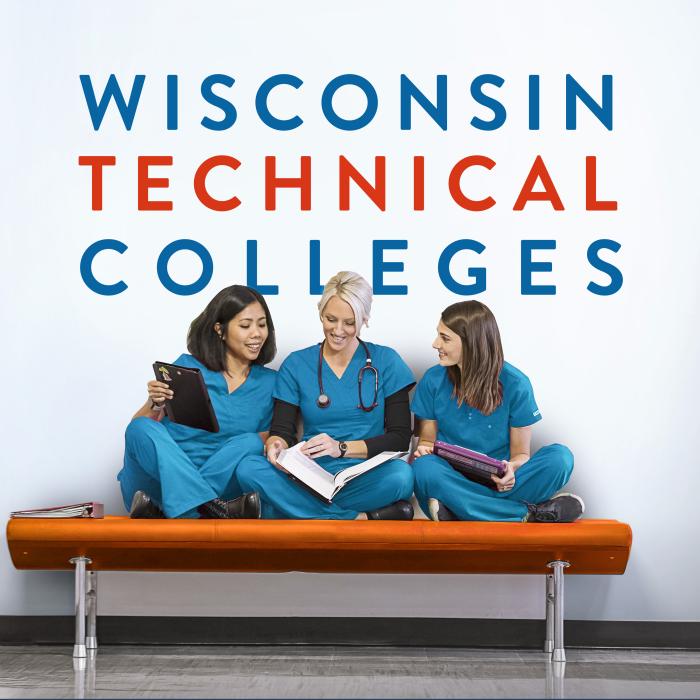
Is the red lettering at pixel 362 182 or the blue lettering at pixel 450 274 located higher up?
the red lettering at pixel 362 182

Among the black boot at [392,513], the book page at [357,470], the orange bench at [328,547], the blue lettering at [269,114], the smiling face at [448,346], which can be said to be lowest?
the orange bench at [328,547]

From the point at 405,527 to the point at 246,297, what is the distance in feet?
3.47

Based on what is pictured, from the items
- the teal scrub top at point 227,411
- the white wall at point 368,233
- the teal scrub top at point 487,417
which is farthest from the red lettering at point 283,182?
the teal scrub top at point 487,417

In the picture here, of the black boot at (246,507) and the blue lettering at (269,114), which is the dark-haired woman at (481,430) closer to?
the black boot at (246,507)

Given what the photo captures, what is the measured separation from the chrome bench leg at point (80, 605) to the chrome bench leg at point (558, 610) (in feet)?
5.29

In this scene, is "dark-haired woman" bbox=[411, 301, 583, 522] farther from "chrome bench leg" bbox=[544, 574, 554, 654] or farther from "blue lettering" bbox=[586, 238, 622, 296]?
"blue lettering" bbox=[586, 238, 622, 296]

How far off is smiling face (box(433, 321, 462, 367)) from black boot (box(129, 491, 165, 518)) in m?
1.15

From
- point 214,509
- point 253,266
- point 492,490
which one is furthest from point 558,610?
point 253,266

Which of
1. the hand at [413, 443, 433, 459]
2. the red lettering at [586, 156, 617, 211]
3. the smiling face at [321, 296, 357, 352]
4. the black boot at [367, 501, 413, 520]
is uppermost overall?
the red lettering at [586, 156, 617, 211]

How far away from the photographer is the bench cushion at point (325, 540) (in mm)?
3527

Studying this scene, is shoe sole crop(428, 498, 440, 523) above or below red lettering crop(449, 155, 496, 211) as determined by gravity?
below

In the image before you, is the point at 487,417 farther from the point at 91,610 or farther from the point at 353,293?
the point at 91,610

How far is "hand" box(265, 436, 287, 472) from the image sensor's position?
12.1ft

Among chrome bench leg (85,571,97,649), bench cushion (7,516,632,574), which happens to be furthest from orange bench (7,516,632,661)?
chrome bench leg (85,571,97,649)
